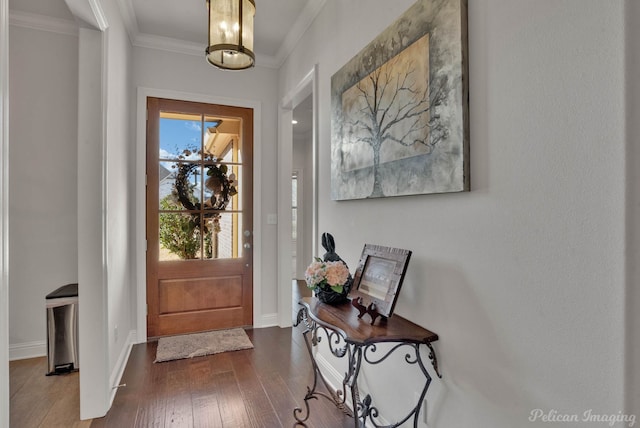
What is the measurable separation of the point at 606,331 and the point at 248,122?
334cm

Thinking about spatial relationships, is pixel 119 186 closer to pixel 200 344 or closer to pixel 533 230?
pixel 200 344

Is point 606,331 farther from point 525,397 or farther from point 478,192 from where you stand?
point 478,192

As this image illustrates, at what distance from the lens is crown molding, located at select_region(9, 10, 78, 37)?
2799 millimetres

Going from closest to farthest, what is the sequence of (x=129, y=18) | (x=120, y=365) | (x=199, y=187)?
(x=120, y=365)
(x=129, y=18)
(x=199, y=187)

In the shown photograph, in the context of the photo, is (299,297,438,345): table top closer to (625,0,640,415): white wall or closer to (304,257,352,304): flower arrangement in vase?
(304,257,352,304): flower arrangement in vase

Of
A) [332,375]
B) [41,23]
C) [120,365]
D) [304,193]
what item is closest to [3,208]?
[120,365]

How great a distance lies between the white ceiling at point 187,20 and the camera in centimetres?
268

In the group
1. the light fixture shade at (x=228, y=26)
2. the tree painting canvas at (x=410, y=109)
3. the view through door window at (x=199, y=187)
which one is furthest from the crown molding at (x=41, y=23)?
the tree painting canvas at (x=410, y=109)

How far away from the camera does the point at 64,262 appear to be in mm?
2967

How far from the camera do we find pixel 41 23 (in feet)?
9.42

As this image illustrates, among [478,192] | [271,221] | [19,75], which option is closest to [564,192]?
[478,192]

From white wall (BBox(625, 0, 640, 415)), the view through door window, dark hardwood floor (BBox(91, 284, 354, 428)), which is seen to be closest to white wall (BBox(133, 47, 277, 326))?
the view through door window

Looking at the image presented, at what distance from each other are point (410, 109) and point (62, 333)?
115 inches

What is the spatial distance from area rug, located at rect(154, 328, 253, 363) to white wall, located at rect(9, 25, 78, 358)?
40.1 inches
